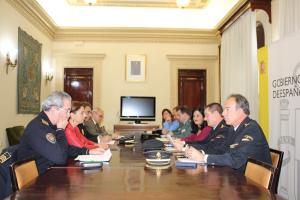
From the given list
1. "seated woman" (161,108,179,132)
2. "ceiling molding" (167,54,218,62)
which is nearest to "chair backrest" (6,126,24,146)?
"seated woman" (161,108,179,132)

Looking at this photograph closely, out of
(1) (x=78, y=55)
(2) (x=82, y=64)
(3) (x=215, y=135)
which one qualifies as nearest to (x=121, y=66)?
(2) (x=82, y=64)

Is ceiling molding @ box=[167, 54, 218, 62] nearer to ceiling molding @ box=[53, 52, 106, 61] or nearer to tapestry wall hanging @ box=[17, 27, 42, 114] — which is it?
ceiling molding @ box=[53, 52, 106, 61]

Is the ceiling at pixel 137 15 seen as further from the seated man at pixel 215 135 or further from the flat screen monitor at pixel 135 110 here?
the seated man at pixel 215 135

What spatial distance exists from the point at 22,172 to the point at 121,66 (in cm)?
618

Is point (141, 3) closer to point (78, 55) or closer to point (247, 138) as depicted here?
point (78, 55)

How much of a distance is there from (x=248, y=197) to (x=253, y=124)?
1039 millimetres

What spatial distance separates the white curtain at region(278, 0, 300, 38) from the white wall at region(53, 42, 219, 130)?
130 inches

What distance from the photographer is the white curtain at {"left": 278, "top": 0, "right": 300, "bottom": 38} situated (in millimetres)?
4328

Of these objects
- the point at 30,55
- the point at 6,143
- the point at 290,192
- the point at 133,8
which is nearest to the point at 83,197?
the point at 290,192

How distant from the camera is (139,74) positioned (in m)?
7.88

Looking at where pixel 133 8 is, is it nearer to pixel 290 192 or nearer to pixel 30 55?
pixel 30 55

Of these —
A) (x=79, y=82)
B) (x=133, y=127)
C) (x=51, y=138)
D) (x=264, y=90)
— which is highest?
(x=79, y=82)

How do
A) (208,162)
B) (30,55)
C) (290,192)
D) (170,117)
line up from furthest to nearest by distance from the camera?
(170,117), (30,55), (290,192), (208,162)

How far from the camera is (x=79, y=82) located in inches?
311
